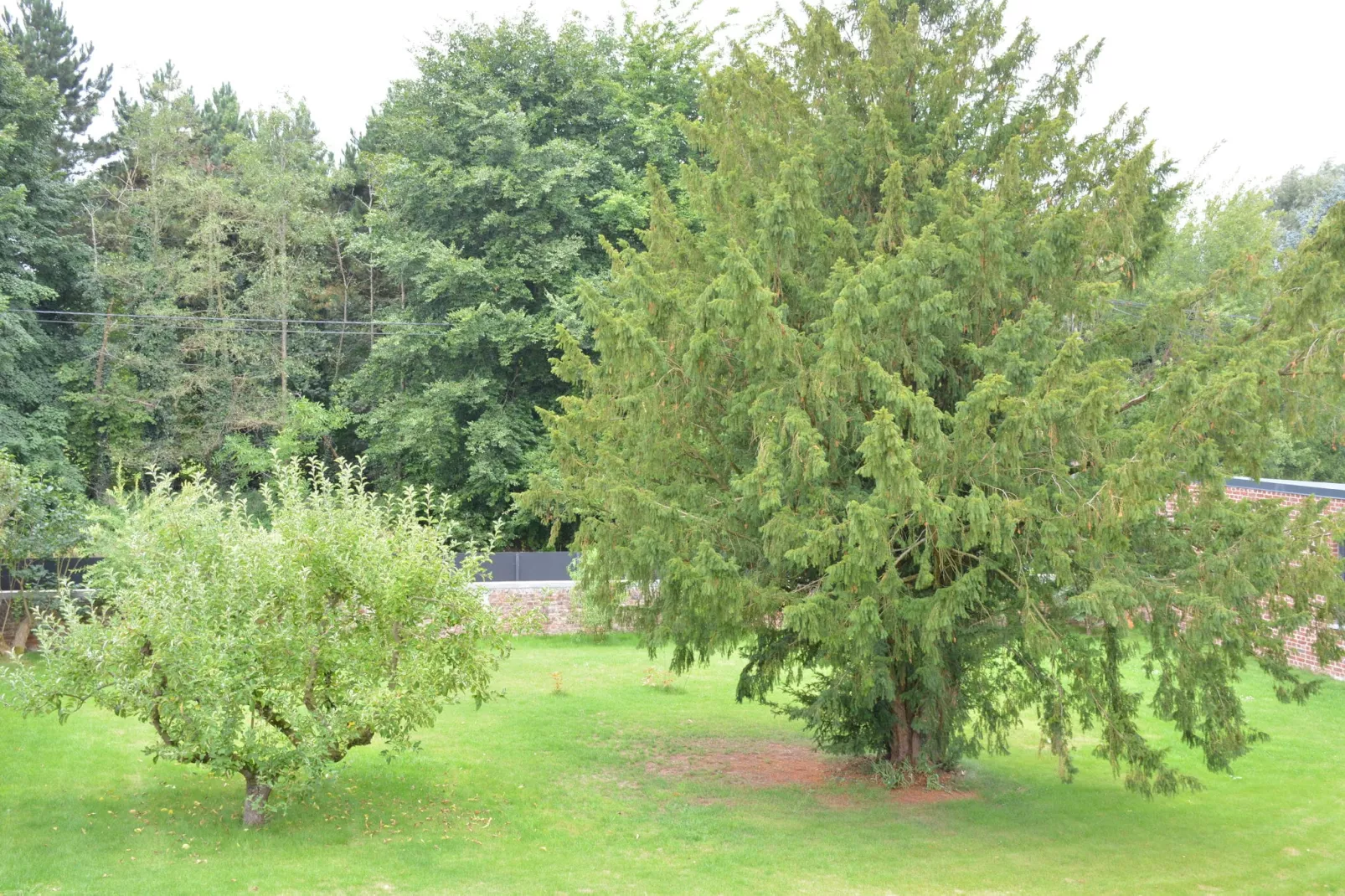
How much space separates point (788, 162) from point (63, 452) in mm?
27439

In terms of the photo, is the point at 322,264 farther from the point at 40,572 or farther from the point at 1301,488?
the point at 1301,488

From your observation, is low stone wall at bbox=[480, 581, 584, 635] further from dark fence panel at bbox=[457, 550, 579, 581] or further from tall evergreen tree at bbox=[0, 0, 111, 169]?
tall evergreen tree at bbox=[0, 0, 111, 169]

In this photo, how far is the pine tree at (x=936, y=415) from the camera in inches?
390

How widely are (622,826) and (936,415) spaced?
530cm

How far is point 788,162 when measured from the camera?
36.8 ft

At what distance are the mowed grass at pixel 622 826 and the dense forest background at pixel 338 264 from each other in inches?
572

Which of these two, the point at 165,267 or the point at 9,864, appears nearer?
the point at 9,864

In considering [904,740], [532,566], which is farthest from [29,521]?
[904,740]

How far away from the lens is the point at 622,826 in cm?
1156

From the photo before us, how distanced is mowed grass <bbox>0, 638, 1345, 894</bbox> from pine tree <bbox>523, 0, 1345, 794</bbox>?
1053 millimetres

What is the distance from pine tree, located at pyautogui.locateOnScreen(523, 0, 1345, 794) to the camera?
390 inches

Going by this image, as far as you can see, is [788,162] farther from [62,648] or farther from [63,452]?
[63,452]

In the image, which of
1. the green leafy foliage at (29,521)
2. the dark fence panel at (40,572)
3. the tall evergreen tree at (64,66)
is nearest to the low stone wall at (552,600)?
the dark fence panel at (40,572)

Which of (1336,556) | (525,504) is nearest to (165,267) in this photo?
(525,504)
